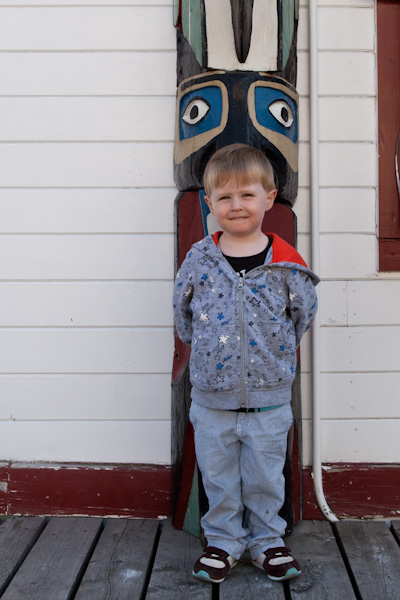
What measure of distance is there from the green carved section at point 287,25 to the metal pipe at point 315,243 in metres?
0.21

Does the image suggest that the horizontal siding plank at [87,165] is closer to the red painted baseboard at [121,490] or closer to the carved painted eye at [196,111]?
the carved painted eye at [196,111]

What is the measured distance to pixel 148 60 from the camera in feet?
9.25

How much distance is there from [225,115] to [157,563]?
170cm

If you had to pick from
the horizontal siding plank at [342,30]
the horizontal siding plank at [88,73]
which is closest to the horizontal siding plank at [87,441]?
the horizontal siding plank at [88,73]

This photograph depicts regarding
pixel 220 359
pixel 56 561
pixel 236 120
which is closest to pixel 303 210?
pixel 236 120

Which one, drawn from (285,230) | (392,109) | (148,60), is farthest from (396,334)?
(148,60)

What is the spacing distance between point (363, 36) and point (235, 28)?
766 millimetres

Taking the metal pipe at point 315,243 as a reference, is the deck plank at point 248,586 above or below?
below

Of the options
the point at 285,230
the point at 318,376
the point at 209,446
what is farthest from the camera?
the point at 318,376

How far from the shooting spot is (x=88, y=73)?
283 cm

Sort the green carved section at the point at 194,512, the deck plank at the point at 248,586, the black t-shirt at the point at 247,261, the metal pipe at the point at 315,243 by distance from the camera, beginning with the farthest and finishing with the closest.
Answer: the metal pipe at the point at 315,243
the green carved section at the point at 194,512
the black t-shirt at the point at 247,261
the deck plank at the point at 248,586

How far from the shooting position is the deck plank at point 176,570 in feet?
6.98

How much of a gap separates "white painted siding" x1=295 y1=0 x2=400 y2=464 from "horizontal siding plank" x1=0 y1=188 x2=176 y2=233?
63 centimetres

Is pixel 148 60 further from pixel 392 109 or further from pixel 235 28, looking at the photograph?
pixel 392 109
